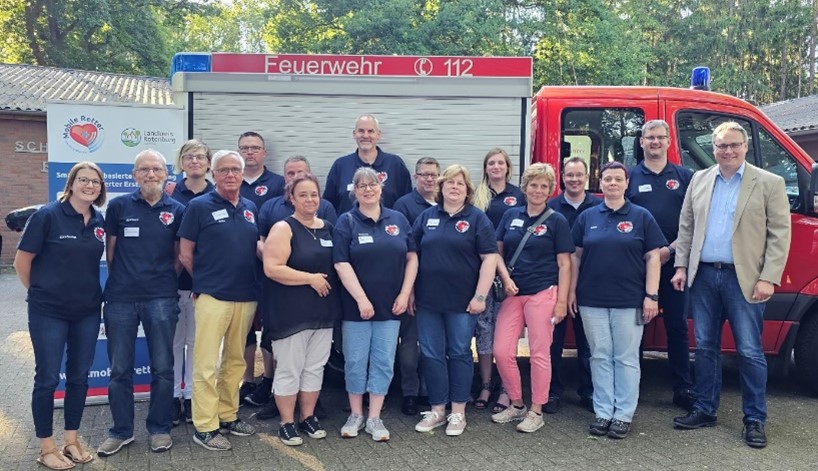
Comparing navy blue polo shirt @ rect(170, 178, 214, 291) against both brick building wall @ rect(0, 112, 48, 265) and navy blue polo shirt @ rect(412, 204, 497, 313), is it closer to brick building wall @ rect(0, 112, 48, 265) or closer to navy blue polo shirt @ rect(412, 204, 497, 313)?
navy blue polo shirt @ rect(412, 204, 497, 313)

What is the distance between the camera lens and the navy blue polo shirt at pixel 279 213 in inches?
177

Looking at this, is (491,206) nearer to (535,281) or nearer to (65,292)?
(535,281)

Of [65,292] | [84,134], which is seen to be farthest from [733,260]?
[84,134]

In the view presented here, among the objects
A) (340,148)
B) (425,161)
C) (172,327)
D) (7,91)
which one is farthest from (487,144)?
(7,91)

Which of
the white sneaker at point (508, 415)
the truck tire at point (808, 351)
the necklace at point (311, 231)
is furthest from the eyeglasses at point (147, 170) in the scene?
the truck tire at point (808, 351)

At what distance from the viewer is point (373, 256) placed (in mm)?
4172

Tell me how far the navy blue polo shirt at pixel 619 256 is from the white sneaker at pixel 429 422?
1261 millimetres

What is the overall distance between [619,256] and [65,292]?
A: 334 centimetres

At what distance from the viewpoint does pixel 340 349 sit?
16.9 feet

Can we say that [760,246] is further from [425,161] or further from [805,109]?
[805,109]

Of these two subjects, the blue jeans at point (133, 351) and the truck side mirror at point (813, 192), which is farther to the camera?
the truck side mirror at point (813, 192)

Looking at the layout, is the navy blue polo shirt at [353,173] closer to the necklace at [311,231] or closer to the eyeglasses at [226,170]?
the necklace at [311,231]

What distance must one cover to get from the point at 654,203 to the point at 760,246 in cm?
78

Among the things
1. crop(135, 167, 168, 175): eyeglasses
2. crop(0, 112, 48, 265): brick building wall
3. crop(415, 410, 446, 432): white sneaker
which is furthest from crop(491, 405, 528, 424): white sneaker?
crop(0, 112, 48, 265): brick building wall
